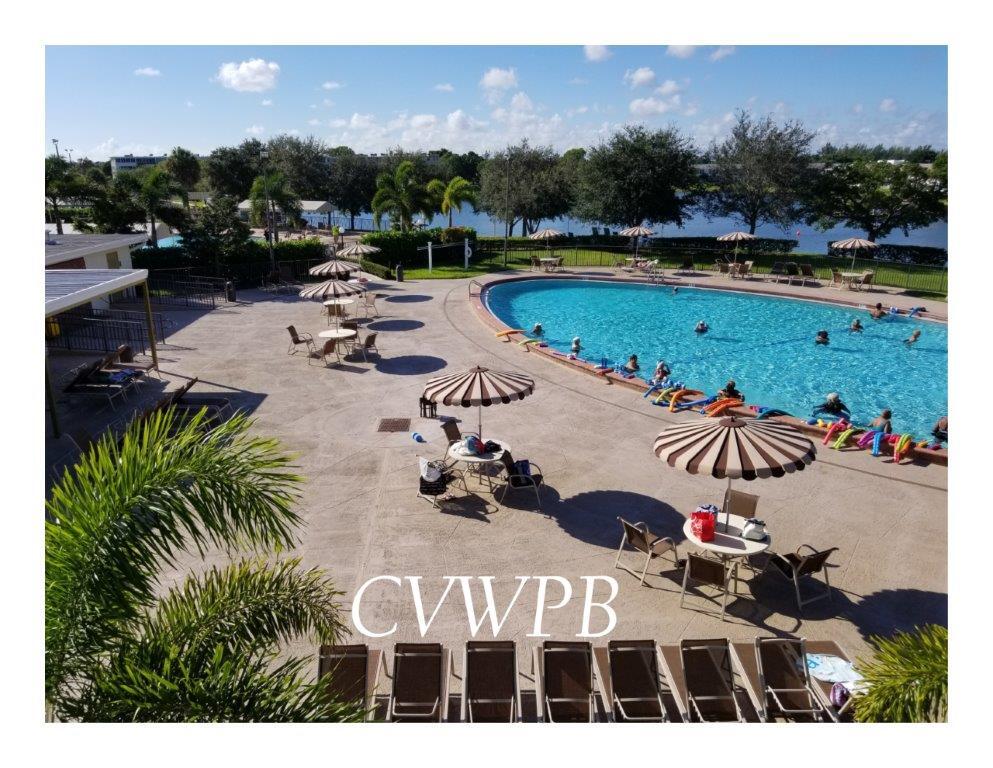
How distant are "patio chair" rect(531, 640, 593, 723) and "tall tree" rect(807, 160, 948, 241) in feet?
148

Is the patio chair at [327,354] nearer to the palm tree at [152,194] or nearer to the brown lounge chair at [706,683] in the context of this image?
the brown lounge chair at [706,683]

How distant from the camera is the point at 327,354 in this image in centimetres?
1919

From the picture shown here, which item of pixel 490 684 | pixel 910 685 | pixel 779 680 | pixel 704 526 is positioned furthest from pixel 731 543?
pixel 910 685

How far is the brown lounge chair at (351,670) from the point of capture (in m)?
6.55

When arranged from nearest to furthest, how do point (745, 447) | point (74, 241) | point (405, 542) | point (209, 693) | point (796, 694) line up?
1. point (209, 693)
2. point (796, 694)
3. point (745, 447)
4. point (405, 542)
5. point (74, 241)

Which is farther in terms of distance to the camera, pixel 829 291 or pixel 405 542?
pixel 829 291

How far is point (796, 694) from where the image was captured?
22.0 ft

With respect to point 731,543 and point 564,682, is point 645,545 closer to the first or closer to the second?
point 731,543

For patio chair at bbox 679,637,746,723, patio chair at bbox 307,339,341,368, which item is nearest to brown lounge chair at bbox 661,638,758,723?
patio chair at bbox 679,637,746,723

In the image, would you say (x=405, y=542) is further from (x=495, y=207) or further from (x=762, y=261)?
(x=495, y=207)

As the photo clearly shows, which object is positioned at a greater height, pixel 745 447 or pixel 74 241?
pixel 74 241

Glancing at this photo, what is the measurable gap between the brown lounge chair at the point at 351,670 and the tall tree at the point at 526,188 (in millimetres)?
47359

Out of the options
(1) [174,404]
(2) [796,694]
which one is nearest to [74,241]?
(1) [174,404]

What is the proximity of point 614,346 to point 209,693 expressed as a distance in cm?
2217
